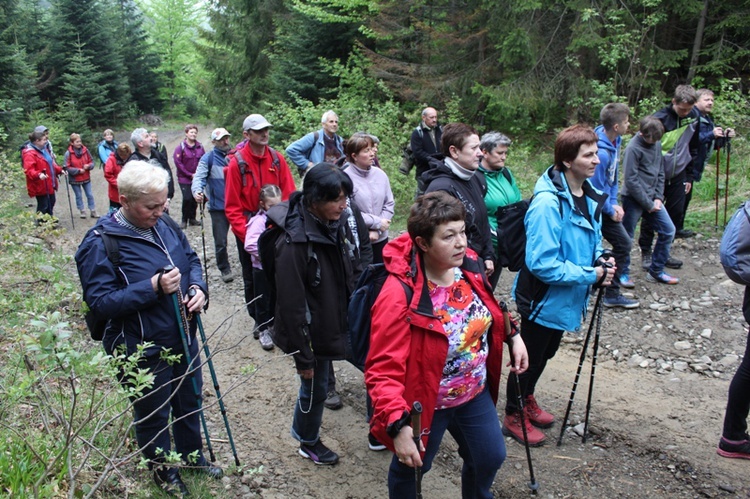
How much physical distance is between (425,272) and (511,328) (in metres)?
0.71

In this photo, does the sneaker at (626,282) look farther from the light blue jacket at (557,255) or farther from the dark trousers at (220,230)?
the dark trousers at (220,230)

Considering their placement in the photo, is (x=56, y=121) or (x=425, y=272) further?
(x=56, y=121)

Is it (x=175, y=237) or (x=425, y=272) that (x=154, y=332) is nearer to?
(x=175, y=237)

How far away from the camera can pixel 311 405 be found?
14.2ft

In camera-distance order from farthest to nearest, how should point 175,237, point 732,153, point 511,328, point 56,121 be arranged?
point 56,121
point 732,153
point 175,237
point 511,328

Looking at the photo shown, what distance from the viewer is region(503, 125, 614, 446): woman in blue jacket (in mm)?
4043

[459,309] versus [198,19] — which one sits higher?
[198,19]

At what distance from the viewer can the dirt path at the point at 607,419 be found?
4.17 m

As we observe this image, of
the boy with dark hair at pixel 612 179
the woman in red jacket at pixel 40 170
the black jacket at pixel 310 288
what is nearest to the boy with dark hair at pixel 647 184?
the boy with dark hair at pixel 612 179

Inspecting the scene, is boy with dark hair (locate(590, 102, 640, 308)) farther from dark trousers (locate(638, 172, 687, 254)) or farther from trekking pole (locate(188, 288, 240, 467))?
trekking pole (locate(188, 288, 240, 467))

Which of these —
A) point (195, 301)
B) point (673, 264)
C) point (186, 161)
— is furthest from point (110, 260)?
point (186, 161)

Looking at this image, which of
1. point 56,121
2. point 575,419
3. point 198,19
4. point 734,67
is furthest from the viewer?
point 198,19

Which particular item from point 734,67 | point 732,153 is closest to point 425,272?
point 732,153

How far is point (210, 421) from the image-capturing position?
5.21 meters
